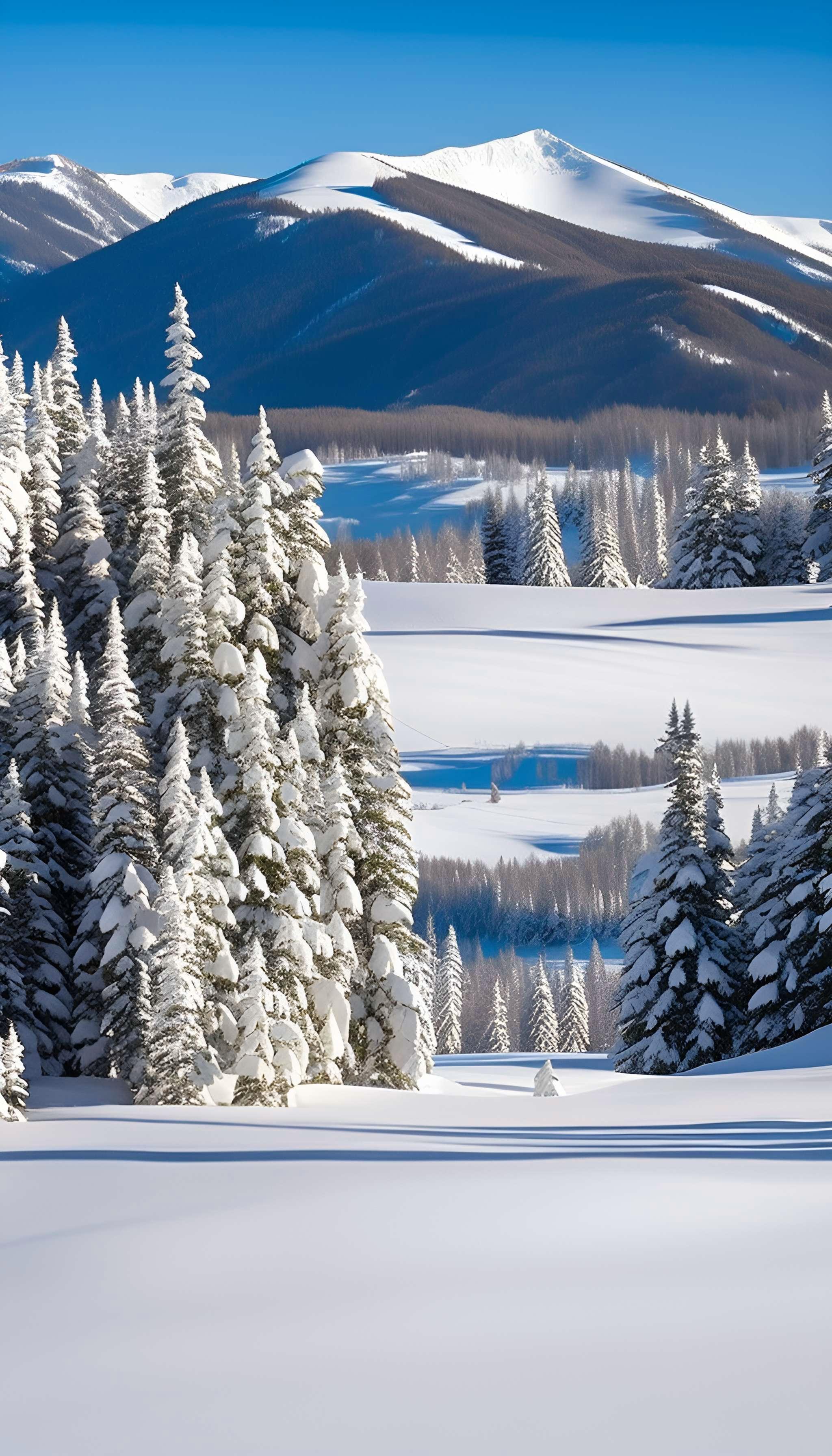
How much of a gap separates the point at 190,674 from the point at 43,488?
17.3 metres

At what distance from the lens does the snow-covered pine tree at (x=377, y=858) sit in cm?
2636

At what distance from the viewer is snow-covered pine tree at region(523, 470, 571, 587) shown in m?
108

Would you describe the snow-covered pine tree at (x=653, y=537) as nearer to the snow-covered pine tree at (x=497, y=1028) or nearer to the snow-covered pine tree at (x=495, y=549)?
the snow-covered pine tree at (x=495, y=549)

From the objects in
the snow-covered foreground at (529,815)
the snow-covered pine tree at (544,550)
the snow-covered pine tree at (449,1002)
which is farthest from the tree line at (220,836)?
the snow-covered pine tree at (544,550)

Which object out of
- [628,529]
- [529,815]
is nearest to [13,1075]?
[529,815]

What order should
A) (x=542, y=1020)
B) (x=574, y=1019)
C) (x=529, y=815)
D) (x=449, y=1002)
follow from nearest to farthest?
(x=542, y=1020) < (x=449, y=1002) < (x=574, y=1019) < (x=529, y=815)

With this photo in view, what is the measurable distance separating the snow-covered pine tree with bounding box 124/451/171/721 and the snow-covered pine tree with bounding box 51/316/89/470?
564 inches

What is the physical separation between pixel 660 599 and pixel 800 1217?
87545mm

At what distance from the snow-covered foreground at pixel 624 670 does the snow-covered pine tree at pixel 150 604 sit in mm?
50507

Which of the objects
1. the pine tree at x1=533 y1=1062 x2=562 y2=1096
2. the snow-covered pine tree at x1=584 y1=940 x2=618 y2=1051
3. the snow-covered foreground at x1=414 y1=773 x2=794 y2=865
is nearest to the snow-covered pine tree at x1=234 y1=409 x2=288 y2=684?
the pine tree at x1=533 y1=1062 x2=562 y2=1096

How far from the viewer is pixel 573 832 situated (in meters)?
105

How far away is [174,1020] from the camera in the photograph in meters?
21.5

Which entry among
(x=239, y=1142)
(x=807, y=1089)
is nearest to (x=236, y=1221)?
(x=239, y=1142)

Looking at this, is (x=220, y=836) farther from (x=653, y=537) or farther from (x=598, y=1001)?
(x=653, y=537)
